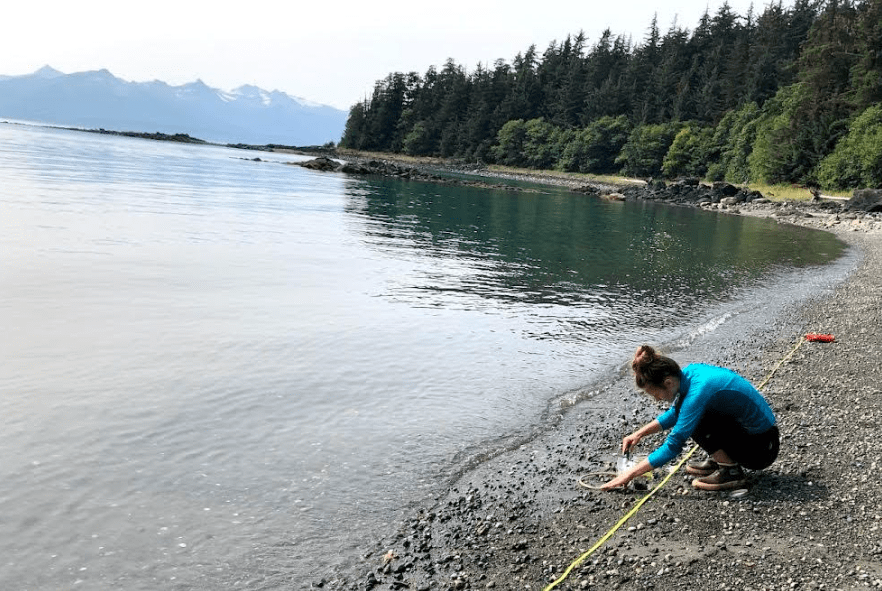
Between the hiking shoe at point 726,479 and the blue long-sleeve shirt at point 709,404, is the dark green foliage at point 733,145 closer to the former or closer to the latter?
the hiking shoe at point 726,479

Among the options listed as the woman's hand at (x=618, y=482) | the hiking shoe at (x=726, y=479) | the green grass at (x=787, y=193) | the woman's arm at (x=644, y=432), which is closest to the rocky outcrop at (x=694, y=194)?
the green grass at (x=787, y=193)

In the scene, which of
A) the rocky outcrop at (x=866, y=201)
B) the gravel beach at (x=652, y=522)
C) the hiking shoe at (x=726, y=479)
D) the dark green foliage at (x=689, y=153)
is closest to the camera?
the gravel beach at (x=652, y=522)

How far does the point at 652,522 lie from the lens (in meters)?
7.71

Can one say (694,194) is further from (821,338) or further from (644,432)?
(644,432)

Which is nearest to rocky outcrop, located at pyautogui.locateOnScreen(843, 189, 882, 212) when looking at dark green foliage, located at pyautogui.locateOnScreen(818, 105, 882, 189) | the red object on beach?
dark green foliage, located at pyautogui.locateOnScreen(818, 105, 882, 189)

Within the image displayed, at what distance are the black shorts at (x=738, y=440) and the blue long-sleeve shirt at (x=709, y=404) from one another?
89 millimetres

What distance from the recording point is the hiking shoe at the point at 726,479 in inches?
324

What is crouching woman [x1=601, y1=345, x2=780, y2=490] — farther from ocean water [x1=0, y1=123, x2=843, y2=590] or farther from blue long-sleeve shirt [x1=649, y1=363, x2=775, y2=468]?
ocean water [x1=0, y1=123, x2=843, y2=590]

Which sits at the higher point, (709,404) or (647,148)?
(647,148)

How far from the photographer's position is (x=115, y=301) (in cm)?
1939

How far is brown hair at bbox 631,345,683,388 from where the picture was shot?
7.57m

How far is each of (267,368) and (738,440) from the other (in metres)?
9.88

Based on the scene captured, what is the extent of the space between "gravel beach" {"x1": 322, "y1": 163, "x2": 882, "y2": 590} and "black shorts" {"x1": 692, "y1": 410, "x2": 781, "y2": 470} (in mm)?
444

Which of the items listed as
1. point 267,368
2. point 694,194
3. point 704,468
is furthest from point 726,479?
point 694,194
